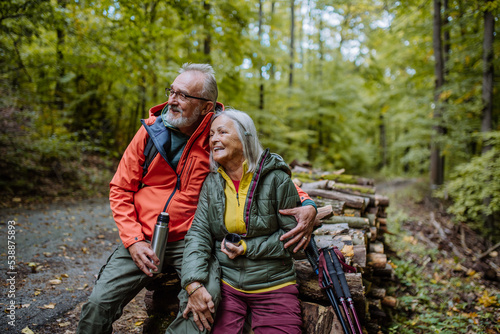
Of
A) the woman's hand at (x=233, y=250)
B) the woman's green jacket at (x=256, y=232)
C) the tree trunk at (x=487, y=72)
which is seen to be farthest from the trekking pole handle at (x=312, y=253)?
the tree trunk at (x=487, y=72)

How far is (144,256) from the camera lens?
2.35 m

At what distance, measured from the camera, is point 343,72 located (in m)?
15.1

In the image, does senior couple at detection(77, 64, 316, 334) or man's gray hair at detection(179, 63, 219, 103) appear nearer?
senior couple at detection(77, 64, 316, 334)

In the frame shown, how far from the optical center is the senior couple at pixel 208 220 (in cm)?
220

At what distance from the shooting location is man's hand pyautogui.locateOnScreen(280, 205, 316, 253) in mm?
2326

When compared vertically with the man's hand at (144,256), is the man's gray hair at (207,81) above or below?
above

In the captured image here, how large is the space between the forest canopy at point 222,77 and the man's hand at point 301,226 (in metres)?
5.57

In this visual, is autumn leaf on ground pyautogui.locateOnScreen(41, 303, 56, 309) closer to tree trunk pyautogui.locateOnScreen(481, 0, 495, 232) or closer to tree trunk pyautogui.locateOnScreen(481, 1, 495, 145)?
tree trunk pyautogui.locateOnScreen(481, 0, 495, 232)

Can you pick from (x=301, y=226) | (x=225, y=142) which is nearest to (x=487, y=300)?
(x=301, y=226)

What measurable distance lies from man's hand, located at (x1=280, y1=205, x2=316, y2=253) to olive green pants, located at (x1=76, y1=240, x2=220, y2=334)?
0.67 meters

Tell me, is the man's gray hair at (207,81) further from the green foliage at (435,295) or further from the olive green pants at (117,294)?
the green foliage at (435,295)

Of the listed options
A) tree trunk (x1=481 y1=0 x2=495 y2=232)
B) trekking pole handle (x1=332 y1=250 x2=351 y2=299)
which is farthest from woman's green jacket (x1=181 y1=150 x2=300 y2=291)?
tree trunk (x1=481 y1=0 x2=495 y2=232)

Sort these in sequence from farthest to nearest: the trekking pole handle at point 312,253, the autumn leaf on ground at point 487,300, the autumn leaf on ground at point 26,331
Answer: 1. the autumn leaf on ground at point 487,300
2. the autumn leaf on ground at point 26,331
3. the trekking pole handle at point 312,253

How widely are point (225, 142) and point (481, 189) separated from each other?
26.0 feet
